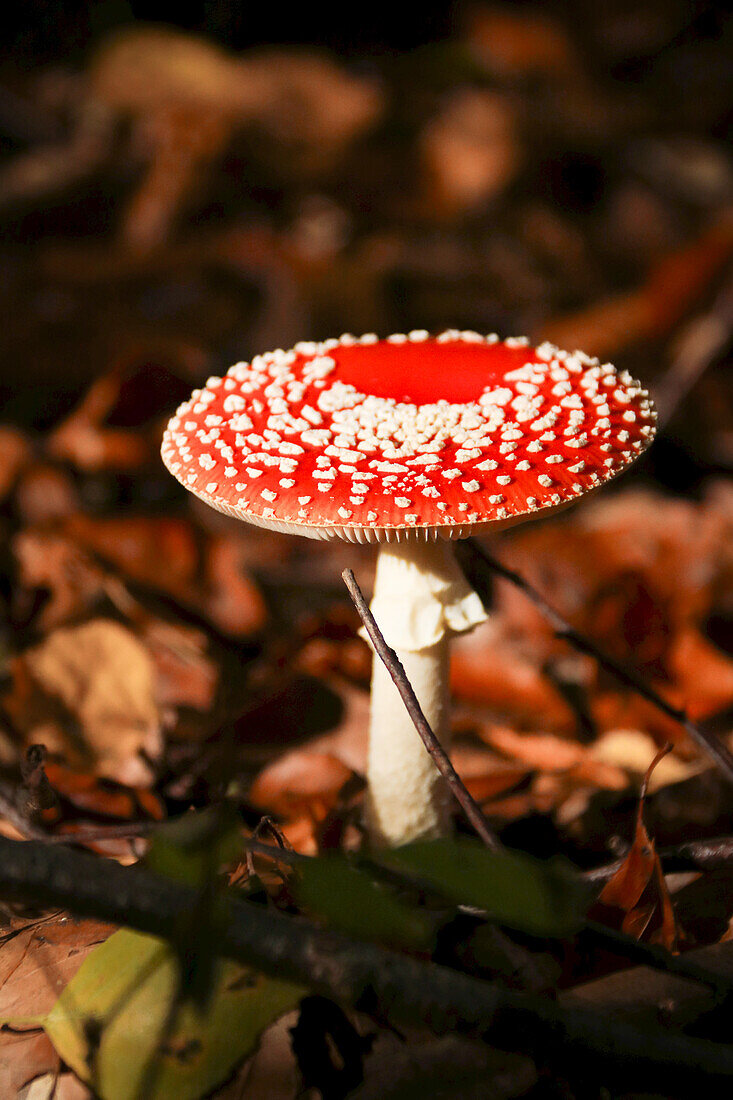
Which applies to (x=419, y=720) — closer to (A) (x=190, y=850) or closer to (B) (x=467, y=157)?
(A) (x=190, y=850)

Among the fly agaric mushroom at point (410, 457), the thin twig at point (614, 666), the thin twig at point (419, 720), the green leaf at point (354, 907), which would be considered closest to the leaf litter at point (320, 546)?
the green leaf at point (354, 907)

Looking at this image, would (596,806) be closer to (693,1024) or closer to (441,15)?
(693,1024)

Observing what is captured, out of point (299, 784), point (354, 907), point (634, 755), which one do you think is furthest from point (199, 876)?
point (634, 755)

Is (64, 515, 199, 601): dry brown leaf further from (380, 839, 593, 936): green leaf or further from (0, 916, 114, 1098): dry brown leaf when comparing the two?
(380, 839, 593, 936): green leaf

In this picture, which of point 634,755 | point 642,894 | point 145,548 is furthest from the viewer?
point 145,548

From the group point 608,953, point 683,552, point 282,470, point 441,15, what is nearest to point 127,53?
point 441,15
